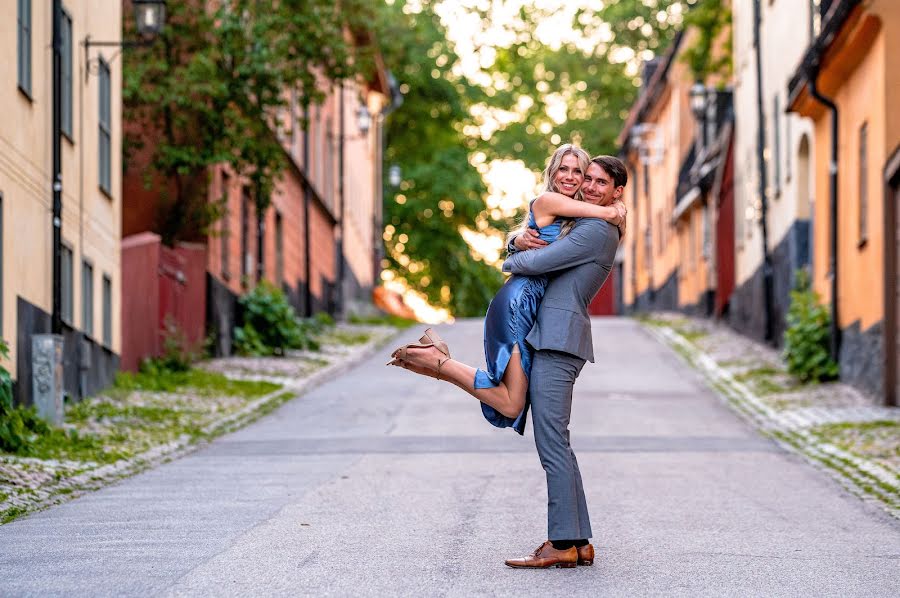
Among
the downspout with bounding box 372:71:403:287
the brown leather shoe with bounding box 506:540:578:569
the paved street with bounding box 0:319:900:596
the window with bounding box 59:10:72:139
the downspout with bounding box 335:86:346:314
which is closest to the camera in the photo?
the paved street with bounding box 0:319:900:596

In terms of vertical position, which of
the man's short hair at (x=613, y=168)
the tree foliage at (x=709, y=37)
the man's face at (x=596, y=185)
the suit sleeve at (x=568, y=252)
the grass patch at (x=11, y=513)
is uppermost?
the tree foliage at (x=709, y=37)

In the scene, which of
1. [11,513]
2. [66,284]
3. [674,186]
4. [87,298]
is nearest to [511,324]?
[11,513]

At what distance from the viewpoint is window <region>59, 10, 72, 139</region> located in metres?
18.2

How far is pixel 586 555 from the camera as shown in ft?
24.3

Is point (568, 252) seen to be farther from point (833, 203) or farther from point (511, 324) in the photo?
point (833, 203)

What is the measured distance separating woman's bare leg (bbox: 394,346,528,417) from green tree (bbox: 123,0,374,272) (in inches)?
680

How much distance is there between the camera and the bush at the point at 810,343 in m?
21.6

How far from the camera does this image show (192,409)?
59.9 ft

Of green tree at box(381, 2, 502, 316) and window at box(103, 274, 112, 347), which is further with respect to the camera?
green tree at box(381, 2, 502, 316)

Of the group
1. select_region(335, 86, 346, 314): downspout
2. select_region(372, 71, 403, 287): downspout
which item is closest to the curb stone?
select_region(335, 86, 346, 314): downspout

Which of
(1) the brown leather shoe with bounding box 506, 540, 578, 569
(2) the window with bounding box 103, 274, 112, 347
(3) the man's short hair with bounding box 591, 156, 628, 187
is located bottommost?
(1) the brown leather shoe with bounding box 506, 540, 578, 569

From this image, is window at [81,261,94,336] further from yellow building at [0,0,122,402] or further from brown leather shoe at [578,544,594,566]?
brown leather shoe at [578,544,594,566]

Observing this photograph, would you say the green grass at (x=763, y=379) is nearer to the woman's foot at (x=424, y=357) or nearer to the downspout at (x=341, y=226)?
the woman's foot at (x=424, y=357)

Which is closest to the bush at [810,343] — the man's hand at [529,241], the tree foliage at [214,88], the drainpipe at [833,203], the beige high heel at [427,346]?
the drainpipe at [833,203]
